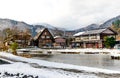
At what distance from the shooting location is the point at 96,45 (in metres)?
93.7

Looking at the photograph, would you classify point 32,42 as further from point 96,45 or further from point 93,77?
point 93,77

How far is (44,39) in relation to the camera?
110 m

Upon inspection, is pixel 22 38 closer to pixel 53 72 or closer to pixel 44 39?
pixel 44 39

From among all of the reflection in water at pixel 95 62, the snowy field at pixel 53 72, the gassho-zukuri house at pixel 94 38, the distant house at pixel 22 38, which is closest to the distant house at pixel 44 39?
the distant house at pixel 22 38

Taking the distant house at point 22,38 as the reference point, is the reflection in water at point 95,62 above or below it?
below

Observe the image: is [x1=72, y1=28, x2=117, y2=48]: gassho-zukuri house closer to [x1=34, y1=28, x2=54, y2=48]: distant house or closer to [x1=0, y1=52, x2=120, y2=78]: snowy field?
[x1=34, y1=28, x2=54, y2=48]: distant house

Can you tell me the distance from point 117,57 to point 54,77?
26.0 m

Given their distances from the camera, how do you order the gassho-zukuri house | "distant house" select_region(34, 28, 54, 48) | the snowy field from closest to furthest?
the snowy field < the gassho-zukuri house < "distant house" select_region(34, 28, 54, 48)

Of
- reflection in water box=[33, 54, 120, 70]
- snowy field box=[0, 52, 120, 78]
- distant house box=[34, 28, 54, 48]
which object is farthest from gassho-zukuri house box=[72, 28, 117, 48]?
snowy field box=[0, 52, 120, 78]

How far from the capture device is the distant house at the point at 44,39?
110356mm

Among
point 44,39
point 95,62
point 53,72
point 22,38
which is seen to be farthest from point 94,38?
point 53,72

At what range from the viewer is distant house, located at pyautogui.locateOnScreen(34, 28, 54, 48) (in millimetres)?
110356

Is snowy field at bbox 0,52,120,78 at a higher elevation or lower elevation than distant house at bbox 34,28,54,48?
lower

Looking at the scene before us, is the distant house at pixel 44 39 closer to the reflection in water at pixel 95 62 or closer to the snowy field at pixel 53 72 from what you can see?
the reflection in water at pixel 95 62
